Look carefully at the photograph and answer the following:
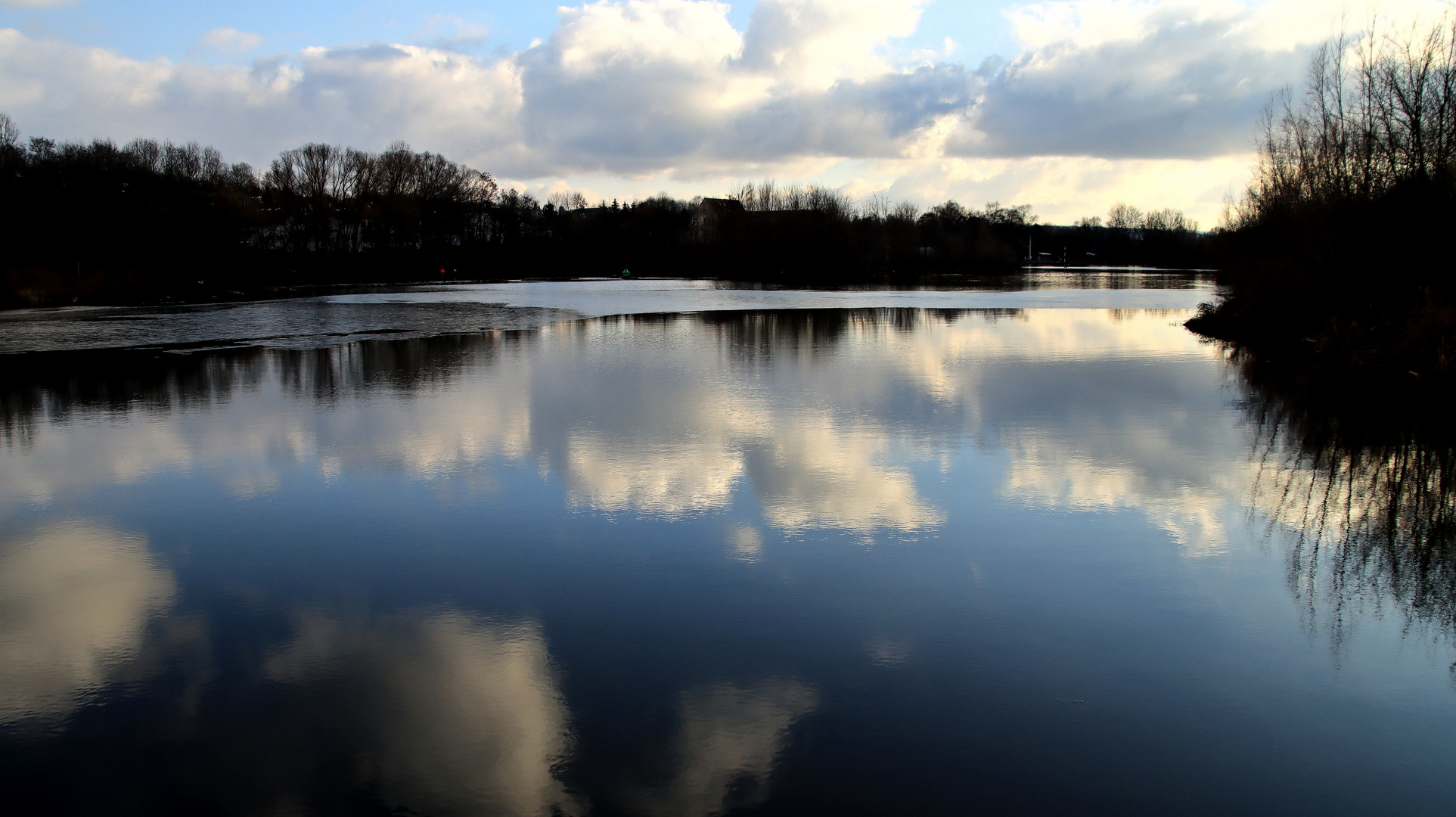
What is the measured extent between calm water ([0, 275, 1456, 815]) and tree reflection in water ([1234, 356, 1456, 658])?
6 cm

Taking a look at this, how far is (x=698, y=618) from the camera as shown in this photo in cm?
466

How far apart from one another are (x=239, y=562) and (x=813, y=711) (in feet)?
12.3

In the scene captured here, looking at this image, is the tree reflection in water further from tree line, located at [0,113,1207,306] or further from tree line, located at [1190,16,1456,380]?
tree line, located at [0,113,1207,306]

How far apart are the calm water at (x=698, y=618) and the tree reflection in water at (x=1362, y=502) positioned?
2.2 inches

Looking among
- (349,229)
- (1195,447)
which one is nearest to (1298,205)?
(1195,447)

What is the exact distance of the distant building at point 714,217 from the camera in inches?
2884

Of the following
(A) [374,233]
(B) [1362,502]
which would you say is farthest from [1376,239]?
(A) [374,233]

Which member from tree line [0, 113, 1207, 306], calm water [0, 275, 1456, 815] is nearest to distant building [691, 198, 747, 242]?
tree line [0, 113, 1207, 306]

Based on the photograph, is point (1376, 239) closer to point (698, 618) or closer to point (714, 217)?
point (698, 618)

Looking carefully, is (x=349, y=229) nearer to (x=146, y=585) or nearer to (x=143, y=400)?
(x=143, y=400)

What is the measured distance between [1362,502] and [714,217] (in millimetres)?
88414

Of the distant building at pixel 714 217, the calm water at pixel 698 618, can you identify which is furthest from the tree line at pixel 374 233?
the calm water at pixel 698 618

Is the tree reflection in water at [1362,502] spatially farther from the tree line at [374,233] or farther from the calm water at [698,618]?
the tree line at [374,233]

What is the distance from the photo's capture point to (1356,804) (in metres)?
3.22
